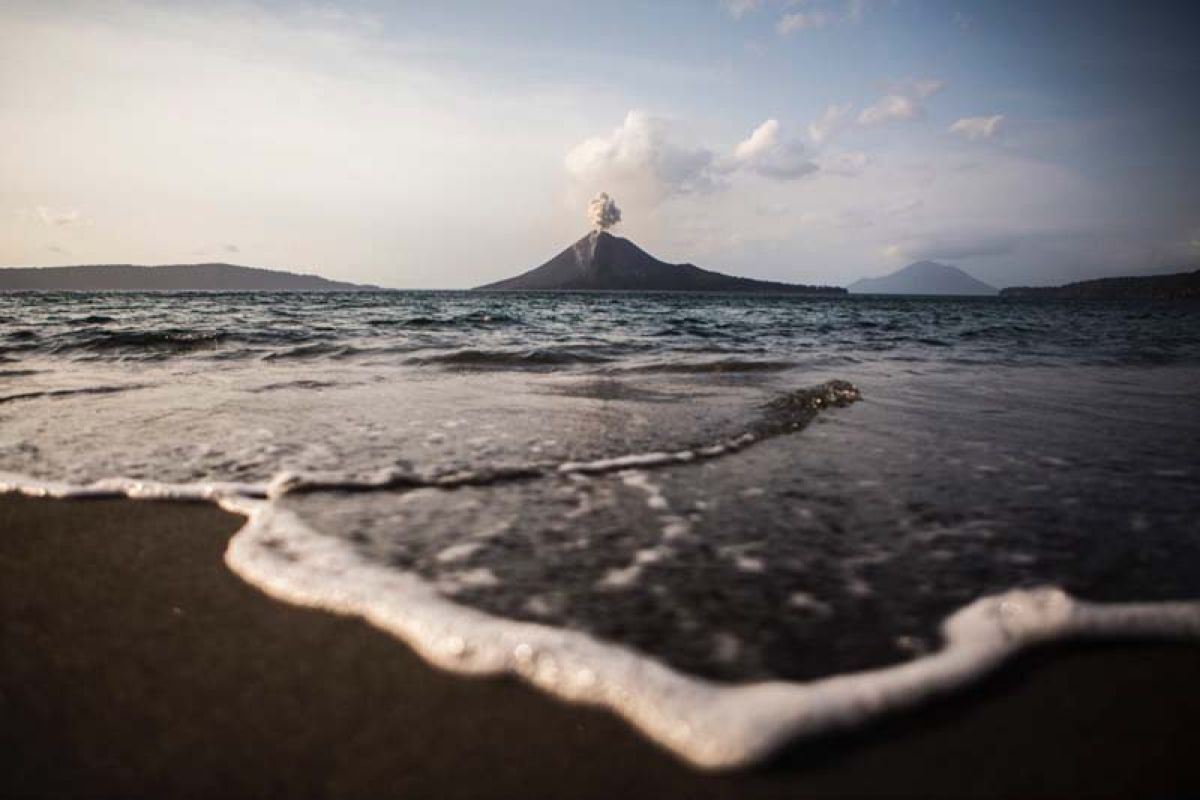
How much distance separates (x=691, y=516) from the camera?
8.06 ft

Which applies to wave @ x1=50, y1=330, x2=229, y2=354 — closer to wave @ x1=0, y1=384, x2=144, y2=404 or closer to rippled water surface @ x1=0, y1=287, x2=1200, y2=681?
rippled water surface @ x1=0, y1=287, x2=1200, y2=681

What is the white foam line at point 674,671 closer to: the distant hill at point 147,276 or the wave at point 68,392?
the wave at point 68,392

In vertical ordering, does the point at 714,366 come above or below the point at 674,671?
above

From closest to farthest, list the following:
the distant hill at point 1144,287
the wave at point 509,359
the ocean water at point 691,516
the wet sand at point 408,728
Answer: the wet sand at point 408,728 < the ocean water at point 691,516 < the wave at point 509,359 < the distant hill at point 1144,287

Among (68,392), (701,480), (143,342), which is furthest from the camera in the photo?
(143,342)

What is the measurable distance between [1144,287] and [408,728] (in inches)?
5208

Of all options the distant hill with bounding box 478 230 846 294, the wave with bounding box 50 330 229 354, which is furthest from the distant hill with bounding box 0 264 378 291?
the wave with bounding box 50 330 229 354

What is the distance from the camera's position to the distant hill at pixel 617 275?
458ft

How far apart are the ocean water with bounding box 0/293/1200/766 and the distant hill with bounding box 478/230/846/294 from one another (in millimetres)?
128850

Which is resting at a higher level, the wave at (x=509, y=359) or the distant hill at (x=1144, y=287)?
the distant hill at (x=1144, y=287)

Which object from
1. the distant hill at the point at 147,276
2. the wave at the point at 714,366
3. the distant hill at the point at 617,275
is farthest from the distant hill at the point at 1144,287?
the distant hill at the point at 147,276

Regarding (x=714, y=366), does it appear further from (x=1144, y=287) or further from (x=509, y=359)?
(x=1144, y=287)

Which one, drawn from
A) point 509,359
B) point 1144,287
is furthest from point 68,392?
point 1144,287

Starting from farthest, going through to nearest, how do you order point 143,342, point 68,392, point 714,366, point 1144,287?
point 1144,287
point 143,342
point 714,366
point 68,392
